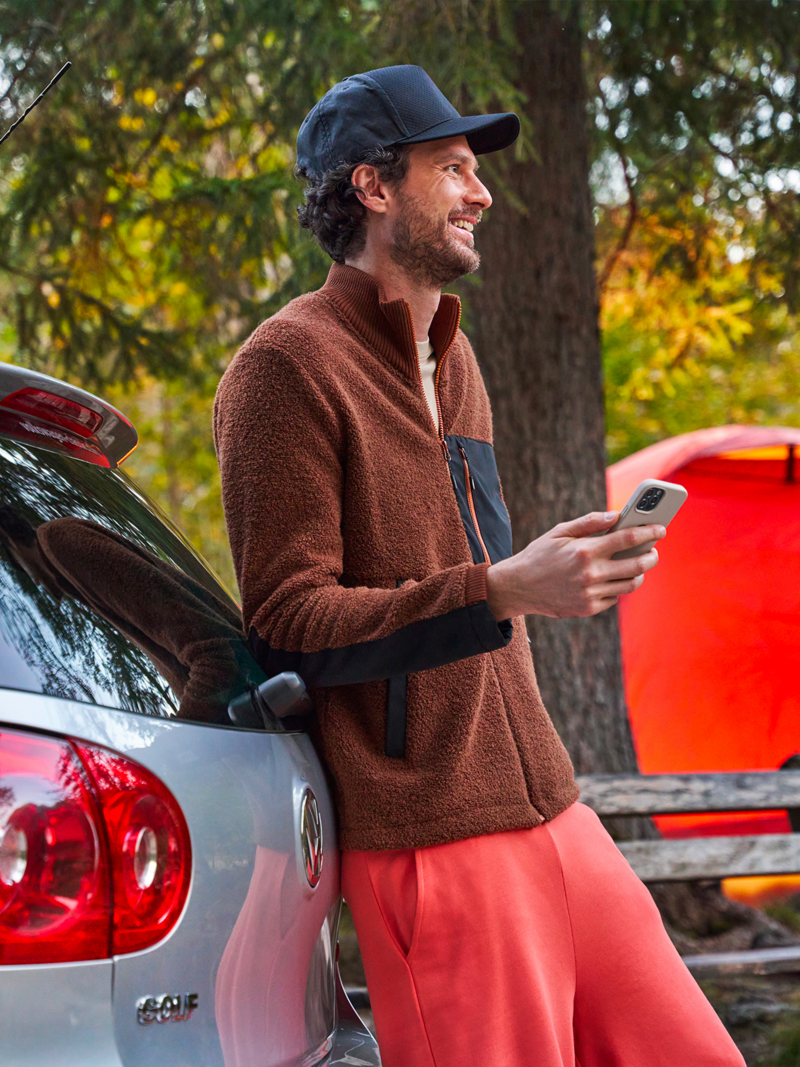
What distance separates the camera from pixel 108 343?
5434 millimetres

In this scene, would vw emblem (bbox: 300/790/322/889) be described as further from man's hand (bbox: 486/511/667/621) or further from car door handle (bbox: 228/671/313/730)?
man's hand (bbox: 486/511/667/621)

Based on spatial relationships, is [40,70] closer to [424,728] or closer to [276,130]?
[276,130]

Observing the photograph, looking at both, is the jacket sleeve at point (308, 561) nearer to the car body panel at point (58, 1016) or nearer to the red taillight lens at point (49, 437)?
the red taillight lens at point (49, 437)

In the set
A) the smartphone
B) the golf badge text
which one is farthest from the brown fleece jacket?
the golf badge text

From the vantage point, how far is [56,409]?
1861 millimetres

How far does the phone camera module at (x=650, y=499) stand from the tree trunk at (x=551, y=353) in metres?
2.97

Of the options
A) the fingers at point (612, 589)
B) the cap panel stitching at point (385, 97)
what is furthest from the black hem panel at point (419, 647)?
the cap panel stitching at point (385, 97)

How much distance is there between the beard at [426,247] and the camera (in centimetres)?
204

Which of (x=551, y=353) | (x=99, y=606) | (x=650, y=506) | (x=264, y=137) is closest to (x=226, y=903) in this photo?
(x=99, y=606)

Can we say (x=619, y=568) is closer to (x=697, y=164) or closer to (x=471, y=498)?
(x=471, y=498)

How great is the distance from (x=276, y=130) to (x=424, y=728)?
379 cm

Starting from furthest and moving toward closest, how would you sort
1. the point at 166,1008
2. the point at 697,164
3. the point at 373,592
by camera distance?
1. the point at 697,164
2. the point at 373,592
3. the point at 166,1008

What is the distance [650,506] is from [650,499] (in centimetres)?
1

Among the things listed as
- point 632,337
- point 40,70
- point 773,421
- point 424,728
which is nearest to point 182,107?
point 40,70
